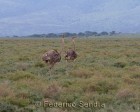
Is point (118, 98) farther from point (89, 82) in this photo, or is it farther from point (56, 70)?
point (56, 70)

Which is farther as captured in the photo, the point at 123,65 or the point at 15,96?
the point at 123,65

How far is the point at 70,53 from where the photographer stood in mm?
19234

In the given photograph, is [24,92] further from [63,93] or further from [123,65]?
[123,65]

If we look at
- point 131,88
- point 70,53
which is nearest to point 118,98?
point 131,88

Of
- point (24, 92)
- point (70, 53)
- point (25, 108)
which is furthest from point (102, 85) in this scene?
point (70, 53)

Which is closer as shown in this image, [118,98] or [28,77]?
[118,98]

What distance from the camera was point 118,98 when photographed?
11.4 meters

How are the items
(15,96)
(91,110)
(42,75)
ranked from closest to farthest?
(91,110) < (15,96) < (42,75)

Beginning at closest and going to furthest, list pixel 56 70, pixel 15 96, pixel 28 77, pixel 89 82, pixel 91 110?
1. pixel 91 110
2. pixel 15 96
3. pixel 89 82
4. pixel 28 77
5. pixel 56 70

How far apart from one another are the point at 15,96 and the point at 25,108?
1.11 metres

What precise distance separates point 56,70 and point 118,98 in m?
6.25

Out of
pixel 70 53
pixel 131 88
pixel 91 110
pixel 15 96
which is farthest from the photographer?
pixel 70 53

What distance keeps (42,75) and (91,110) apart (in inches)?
243

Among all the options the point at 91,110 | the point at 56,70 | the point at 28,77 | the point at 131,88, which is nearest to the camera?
the point at 91,110
